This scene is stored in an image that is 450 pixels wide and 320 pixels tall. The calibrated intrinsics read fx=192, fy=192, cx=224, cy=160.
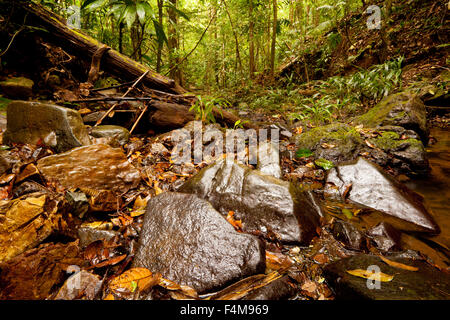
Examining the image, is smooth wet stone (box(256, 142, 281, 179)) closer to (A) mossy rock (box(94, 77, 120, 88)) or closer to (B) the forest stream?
(B) the forest stream

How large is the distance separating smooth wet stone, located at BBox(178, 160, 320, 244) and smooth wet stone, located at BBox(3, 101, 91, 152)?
1.55 metres

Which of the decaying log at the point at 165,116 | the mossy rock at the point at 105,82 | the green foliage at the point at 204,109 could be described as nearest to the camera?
the decaying log at the point at 165,116

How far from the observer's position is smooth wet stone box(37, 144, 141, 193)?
1.86 metres

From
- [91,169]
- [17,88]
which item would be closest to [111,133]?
[91,169]

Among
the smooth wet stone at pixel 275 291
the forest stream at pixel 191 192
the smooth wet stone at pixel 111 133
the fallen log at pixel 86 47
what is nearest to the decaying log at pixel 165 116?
the forest stream at pixel 191 192

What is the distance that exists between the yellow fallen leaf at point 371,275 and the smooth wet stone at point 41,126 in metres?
2.95

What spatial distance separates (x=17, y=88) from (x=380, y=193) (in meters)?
5.84

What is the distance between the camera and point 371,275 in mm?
1219

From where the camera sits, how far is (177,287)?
3.93 ft

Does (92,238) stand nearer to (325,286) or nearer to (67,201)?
(67,201)

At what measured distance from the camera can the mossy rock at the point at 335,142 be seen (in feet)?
10.2

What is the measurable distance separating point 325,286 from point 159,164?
7.48ft

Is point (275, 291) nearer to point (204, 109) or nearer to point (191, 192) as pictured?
point (191, 192)

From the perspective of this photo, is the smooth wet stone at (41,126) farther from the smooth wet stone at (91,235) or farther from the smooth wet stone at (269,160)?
the smooth wet stone at (269,160)
